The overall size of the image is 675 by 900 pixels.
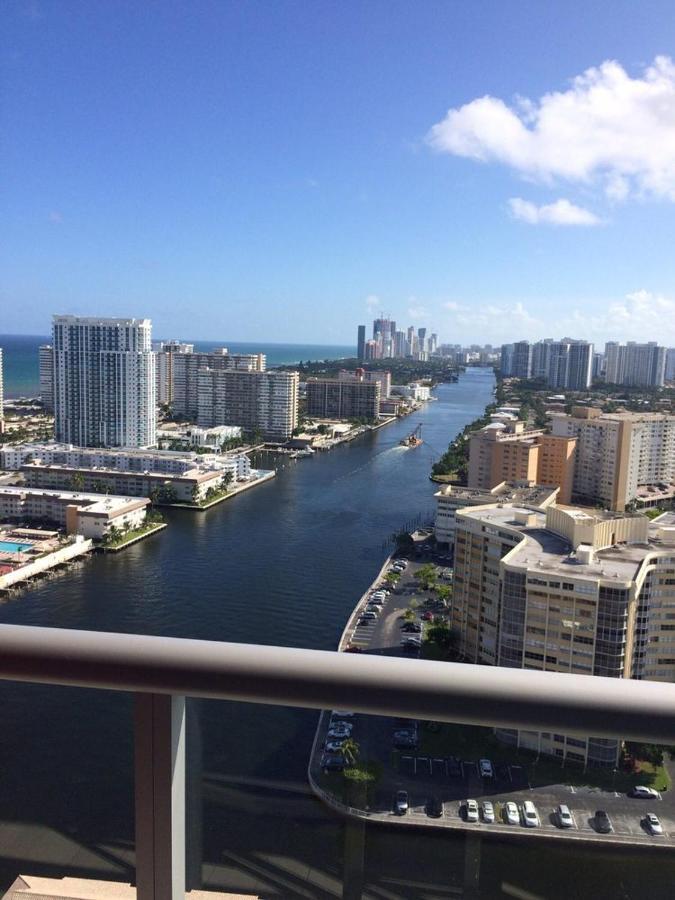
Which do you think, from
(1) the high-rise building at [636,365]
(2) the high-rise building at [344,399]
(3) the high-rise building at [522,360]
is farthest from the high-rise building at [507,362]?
(2) the high-rise building at [344,399]

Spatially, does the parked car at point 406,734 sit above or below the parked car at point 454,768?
above

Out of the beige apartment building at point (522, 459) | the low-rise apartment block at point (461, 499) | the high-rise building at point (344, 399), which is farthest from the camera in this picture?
the high-rise building at point (344, 399)

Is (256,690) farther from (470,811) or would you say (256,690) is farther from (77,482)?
(77,482)

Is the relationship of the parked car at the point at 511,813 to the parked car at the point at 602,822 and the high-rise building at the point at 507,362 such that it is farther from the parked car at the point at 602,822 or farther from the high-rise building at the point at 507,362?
the high-rise building at the point at 507,362

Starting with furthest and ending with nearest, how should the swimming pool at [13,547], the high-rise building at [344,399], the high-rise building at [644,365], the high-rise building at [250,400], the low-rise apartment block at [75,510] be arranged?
the high-rise building at [644,365], the high-rise building at [344,399], the high-rise building at [250,400], the low-rise apartment block at [75,510], the swimming pool at [13,547]

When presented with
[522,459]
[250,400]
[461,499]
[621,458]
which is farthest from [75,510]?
[250,400]

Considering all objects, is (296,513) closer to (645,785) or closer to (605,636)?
(605,636)

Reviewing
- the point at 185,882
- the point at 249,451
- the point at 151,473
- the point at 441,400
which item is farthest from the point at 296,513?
the point at 441,400
